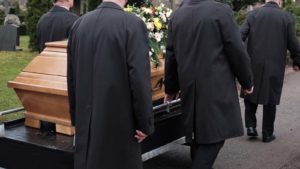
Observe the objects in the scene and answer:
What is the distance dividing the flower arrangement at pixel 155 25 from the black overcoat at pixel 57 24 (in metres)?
0.72

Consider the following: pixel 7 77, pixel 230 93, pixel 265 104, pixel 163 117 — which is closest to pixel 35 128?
pixel 163 117

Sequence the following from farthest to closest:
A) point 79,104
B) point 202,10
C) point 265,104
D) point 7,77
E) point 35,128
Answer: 1. point 7,77
2. point 265,104
3. point 35,128
4. point 202,10
5. point 79,104

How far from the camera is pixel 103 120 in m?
3.19

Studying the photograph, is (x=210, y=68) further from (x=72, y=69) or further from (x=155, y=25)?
(x=72, y=69)

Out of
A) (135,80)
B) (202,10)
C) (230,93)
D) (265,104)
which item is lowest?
(265,104)

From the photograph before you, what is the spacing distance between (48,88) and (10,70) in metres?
7.15

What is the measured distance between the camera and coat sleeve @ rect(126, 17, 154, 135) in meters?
3.09

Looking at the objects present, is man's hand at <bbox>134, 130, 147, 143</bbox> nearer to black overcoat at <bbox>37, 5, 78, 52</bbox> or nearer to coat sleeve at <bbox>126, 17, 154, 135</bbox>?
coat sleeve at <bbox>126, 17, 154, 135</bbox>

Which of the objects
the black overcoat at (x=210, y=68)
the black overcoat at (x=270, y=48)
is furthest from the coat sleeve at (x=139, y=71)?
the black overcoat at (x=270, y=48)

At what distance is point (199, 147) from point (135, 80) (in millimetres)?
1158

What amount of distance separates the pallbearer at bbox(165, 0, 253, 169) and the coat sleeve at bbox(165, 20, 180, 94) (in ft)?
0.33

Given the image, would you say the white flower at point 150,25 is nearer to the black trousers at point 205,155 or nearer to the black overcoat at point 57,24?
the black overcoat at point 57,24

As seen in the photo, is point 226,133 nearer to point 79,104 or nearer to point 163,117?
point 163,117

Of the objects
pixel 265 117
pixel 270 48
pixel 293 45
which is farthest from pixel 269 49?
pixel 265 117
